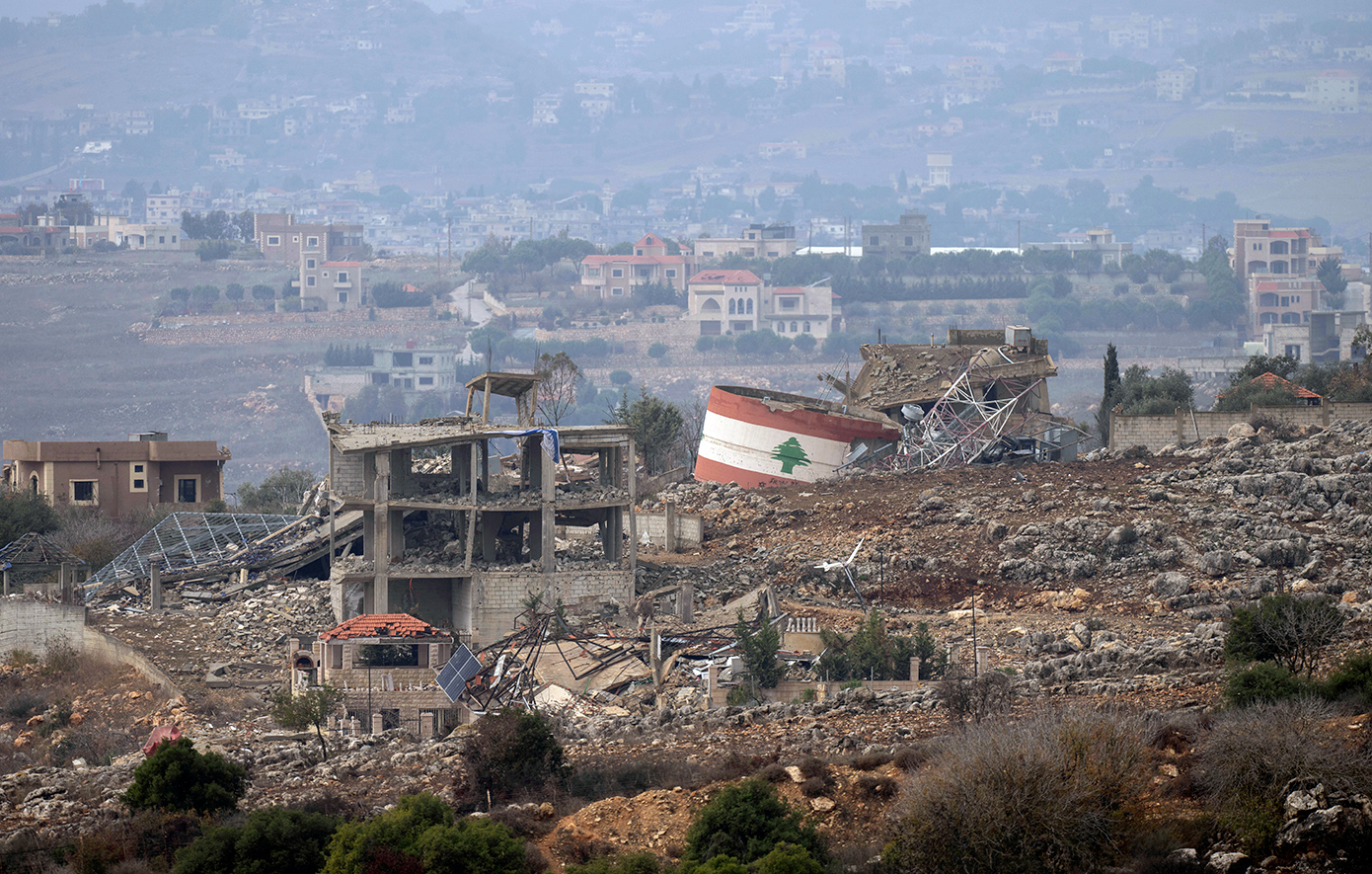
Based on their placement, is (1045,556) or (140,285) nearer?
(1045,556)

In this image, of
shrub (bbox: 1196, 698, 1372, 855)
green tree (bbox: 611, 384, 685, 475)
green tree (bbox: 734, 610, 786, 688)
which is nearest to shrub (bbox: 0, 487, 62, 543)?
green tree (bbox: 611, 384, 685, 475)

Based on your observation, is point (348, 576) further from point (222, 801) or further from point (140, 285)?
point (140, 285)

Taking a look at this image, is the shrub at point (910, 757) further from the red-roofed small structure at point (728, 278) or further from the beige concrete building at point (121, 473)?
the red-roofed small structure at point (728, 278)

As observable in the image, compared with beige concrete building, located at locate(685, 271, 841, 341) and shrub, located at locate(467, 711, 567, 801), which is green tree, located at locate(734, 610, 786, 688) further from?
beige concrete building, located at locate(685, 271, 841, 341)

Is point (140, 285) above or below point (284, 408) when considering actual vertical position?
above

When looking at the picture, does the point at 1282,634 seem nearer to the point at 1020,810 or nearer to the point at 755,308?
the point at 1020,810

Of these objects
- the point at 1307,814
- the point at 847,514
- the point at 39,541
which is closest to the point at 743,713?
the point at 1307,814
